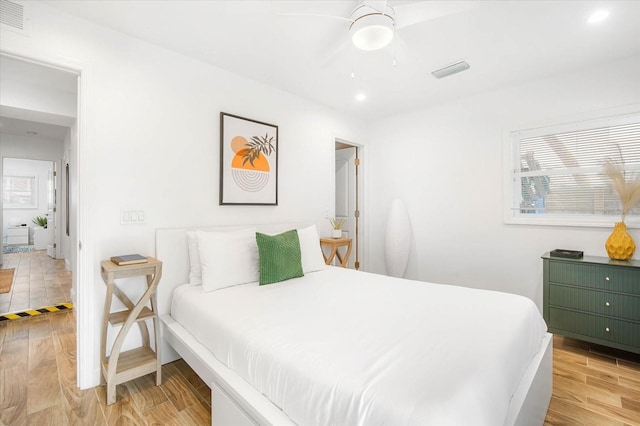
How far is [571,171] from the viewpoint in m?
2.98

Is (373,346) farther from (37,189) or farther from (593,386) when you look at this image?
(37,189)

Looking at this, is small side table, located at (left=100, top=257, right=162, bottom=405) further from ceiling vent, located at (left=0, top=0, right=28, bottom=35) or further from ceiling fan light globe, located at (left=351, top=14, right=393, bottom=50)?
ceiling fan light globe, located at (left=351, top=14, right=393, bottom=50)

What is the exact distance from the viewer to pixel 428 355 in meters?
1.25

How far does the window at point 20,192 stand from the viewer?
809cm

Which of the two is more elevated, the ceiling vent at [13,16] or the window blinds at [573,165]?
the ceiling vent at [13,16]

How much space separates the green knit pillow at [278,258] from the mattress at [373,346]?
19 cm

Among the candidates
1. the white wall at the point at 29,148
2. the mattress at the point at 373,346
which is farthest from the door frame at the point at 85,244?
the white wall at the point at 29,148

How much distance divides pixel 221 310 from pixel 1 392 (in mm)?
1631

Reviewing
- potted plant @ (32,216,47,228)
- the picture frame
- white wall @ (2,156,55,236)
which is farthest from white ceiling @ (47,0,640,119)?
potted plant @ (32,216,47,228)

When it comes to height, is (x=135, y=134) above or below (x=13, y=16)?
below

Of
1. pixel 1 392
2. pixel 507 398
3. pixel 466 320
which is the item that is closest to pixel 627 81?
pixel 466 320

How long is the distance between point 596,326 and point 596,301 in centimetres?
21

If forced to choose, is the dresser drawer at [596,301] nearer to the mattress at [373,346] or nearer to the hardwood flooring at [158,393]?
the hardwood flooring at [158,393]

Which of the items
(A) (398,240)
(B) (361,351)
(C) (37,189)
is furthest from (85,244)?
(C) (37,189)
